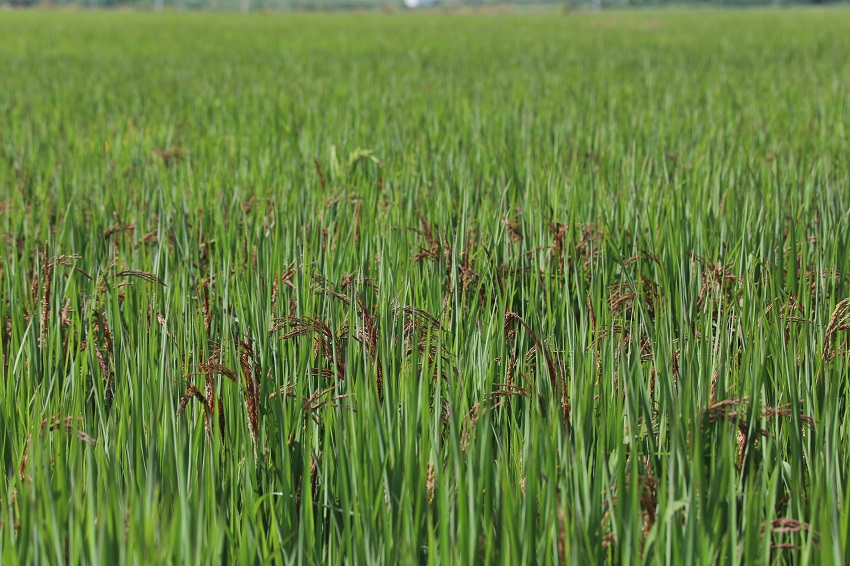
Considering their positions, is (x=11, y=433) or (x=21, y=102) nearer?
(x=11, y=433)

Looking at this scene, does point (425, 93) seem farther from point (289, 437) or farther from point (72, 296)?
point (289, 437)

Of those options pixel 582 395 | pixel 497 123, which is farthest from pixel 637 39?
pixel 582 395

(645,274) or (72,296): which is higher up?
(645,274)

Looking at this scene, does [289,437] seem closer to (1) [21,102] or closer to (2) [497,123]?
(2) [497,123]

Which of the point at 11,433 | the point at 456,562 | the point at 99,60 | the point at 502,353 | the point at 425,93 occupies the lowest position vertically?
the point at 456,562

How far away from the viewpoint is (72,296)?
5.86ft

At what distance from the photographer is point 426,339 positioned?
1.34 metres

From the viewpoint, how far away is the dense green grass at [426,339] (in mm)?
959

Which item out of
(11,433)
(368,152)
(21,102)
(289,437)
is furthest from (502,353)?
(21,102)

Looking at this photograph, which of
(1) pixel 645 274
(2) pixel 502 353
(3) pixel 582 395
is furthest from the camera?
(1) pixel 645 274

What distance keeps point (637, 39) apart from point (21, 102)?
31.3ft

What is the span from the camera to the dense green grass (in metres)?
0.96

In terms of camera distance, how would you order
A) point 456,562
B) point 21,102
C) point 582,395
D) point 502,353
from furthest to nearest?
point 21,102, point 502,353, point 582,395, point 456,562

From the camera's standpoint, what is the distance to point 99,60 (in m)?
9.14
